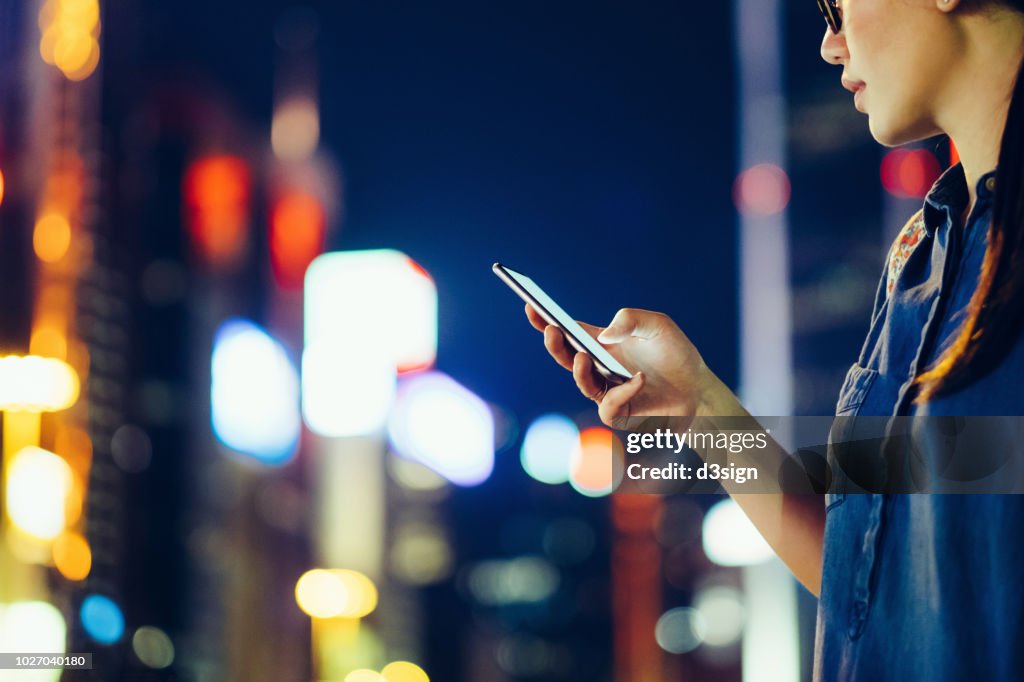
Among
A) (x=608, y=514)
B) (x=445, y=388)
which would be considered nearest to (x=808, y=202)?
(x=608, y=514)

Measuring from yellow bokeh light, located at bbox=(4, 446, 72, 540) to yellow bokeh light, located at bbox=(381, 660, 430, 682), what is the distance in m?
32.6

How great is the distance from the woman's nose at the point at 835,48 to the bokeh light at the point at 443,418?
100ft

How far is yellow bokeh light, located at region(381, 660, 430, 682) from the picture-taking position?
158 ft

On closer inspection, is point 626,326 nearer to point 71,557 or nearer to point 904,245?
point 904,245

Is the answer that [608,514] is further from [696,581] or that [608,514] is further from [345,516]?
[345,516]

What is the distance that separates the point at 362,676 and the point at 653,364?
42.9 metres

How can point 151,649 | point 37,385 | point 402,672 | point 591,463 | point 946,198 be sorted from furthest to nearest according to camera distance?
point 402,672, point 591,463, point 37,385, point 151,649, point 946,198

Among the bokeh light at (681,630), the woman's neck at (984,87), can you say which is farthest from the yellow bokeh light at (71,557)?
the bokeh light at (681,630)

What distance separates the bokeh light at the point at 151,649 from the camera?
6.66 meters

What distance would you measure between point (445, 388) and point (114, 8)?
17.4m

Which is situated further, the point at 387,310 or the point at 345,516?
the point at 345,516

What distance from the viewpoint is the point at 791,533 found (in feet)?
5.35

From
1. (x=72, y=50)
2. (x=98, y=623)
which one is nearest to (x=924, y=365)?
(x=98, y=623)

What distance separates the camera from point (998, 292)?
50.6 inches
